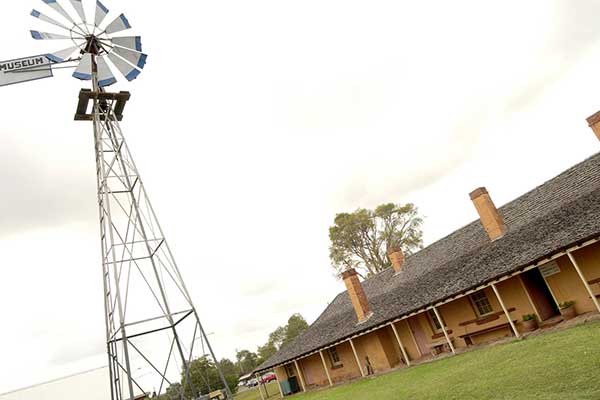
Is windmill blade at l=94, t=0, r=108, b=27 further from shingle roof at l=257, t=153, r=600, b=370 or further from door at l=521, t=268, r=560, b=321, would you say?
door at l=521, t=268, r=560, b=321

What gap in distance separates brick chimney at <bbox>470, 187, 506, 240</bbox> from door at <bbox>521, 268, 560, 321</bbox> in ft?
8.03

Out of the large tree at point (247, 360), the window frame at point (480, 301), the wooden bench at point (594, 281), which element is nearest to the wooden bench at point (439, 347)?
the window frame at point (480, 301)

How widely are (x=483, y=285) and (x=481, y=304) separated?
278cm

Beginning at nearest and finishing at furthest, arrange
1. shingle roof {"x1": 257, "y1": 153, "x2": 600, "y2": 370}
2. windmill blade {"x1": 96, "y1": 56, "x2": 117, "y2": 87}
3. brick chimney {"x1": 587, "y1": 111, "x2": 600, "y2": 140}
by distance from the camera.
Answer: windmill blade {"x1": 96, "y1": 56, "x2": 117, "y2": 87}
shingle roof {"x1": 257, "y1": 153, "x2": 600, "y2": 370}
brick chimney {"x1": 587, "y1": 111, "x2": 600, "y2": 140}

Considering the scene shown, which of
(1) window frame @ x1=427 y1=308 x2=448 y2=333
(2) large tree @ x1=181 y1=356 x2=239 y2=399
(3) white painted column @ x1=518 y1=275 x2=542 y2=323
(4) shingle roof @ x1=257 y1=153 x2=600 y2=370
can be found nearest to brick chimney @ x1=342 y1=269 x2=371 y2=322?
(4) shingle roof @ x1=257 y1=153 x2=600 y2=370

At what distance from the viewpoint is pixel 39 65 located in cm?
1142

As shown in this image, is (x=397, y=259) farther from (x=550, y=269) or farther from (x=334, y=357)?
(x=550, y=269)

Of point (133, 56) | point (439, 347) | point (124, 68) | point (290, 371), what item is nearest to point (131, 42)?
point (133, 56)

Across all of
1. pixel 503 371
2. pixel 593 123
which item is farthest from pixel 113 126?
pixel 593 123

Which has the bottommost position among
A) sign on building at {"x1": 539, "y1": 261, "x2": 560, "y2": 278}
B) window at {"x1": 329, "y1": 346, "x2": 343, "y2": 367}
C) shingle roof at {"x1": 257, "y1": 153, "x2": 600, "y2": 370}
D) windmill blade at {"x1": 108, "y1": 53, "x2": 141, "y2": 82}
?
window at {"x1": 329, "y1": 346, "x2": 343, "y2": 367}

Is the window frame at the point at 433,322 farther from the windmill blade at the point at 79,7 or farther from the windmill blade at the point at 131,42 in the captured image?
the windmill blade at the point at 79,7

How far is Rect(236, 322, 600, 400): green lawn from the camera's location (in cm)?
809

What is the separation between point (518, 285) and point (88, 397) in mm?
42747

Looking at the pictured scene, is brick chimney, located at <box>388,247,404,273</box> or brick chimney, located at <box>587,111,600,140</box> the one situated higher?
brick chimney, located at <box>587,111,600,140</box>
